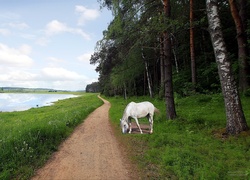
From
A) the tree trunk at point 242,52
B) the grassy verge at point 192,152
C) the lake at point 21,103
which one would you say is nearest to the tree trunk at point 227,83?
the grassy verge at point 192,152

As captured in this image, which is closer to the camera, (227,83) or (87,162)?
(87,162)

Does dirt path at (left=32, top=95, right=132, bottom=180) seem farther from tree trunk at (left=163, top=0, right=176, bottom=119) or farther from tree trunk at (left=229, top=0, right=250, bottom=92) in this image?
tree trunk at (left=229, top=0, right=250, bottom=92)

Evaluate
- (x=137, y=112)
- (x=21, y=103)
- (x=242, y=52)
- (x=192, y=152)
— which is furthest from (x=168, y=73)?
(x=21, y=103)

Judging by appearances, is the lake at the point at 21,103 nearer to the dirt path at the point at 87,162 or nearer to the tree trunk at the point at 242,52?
the dirt path at the point at 87,162

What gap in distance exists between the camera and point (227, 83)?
29.2 feet

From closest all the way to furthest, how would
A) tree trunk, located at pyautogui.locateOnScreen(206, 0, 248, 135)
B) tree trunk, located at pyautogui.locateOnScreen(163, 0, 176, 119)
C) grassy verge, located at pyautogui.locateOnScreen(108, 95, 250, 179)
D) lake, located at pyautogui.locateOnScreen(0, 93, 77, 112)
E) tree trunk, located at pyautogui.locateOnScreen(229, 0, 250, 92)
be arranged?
grassy verge, located at pyautogui.locateOnScreen(108, 95, 250, 179) < tree trunk, located at pyautogui.locateOnScreen(206, 0, 248, 135) < tree trunk, located at pyautogui.locateOnScreen(163, 0, 176, 119) < tree trunk, located at pyautogui.locateOnScreen(229, 0, 250, 92) < lake, located at pyautogui.locateOnScreen(0, 93, 77, 112)

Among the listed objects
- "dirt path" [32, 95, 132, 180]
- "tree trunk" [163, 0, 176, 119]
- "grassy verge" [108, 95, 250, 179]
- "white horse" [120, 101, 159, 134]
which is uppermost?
"tree trunk" [163, 0, 176, 119]

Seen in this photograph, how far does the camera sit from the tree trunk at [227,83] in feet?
28.7

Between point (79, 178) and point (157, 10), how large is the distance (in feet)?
36.7

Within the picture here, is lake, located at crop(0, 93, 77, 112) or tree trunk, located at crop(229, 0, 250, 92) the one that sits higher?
tree trunk, located at crop(229, 0, 250, 92)

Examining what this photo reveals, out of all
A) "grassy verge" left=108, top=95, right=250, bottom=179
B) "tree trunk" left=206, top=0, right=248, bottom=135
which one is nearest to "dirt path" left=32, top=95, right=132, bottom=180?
"grassy verge" left=108, top=95, right=250, bottom=179

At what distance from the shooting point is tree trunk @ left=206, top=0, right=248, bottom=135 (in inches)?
344

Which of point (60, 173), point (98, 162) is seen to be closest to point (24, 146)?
point (60, 173)

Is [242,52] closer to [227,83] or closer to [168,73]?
[168,73]
